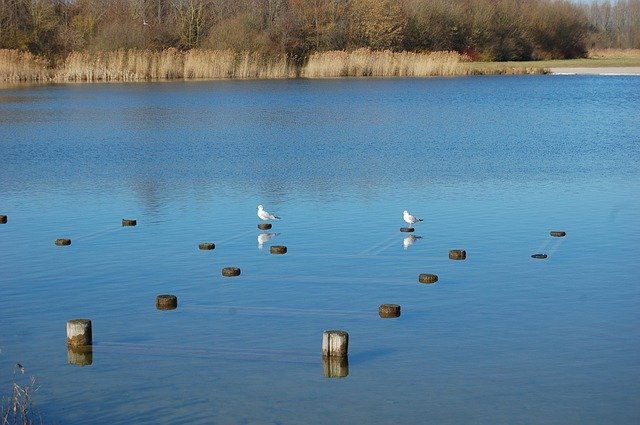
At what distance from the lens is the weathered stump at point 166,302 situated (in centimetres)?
960

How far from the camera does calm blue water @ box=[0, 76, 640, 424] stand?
24.5 ft

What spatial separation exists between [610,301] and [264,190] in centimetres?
781

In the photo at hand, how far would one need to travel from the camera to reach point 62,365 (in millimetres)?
8141

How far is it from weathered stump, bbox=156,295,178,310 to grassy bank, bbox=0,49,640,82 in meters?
40.2

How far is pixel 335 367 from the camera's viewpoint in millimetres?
7926

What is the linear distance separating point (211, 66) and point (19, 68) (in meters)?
8.51

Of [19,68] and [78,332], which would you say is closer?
[78,332]

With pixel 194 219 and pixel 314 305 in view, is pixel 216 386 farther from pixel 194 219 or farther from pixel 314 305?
pixel 194 219

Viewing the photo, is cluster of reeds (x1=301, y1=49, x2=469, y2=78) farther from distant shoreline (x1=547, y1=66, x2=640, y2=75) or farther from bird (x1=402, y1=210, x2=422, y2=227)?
bird (x1=402, y1=210, x2=422, y2=227)

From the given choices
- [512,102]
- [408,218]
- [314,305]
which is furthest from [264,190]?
[512,102]

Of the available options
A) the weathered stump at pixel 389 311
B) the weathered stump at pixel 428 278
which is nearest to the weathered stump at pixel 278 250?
the weathered stump at pixel 428 278

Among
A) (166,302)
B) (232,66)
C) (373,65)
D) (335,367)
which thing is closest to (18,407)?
(335,367)

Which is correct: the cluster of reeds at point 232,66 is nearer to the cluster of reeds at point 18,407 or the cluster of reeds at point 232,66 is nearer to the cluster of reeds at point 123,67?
the cluster of reeds at point 123,67

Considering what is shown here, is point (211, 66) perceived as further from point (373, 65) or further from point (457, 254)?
point (457, 254)
